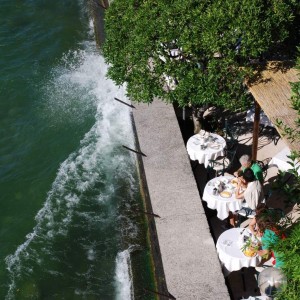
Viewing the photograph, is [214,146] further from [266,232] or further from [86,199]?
[86,199]

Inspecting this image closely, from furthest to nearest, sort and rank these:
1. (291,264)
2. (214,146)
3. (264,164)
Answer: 1. (264,164)
2. (214,146)
3. (291,264)

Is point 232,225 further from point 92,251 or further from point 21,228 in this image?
point 21,228

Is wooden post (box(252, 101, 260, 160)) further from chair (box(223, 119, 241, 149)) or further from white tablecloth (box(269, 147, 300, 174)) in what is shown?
chair (box(223, 119, 241, 149))

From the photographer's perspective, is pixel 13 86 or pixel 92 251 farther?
pixel 13 86

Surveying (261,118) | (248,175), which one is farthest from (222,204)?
(261,118)

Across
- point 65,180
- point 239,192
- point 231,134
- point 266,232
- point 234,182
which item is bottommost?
point 266,232

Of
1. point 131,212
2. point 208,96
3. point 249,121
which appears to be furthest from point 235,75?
point 131,212

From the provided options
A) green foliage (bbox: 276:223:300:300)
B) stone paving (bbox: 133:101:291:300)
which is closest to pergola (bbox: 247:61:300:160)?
stone paving (bbox: 133:101:291:300)
